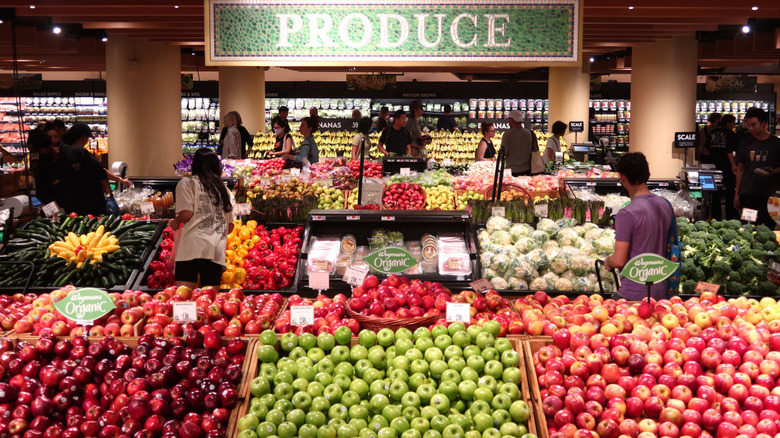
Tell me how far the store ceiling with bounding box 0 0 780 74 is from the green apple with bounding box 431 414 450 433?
459cm

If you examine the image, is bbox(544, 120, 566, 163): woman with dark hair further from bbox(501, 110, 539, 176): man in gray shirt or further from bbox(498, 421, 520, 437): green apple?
bbox(498, 421, 520, 437): green apple

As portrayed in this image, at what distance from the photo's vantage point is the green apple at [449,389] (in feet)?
9.68

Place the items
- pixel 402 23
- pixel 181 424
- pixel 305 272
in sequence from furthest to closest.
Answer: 1. pixel 305 272
2. pixel 402 23
3. pixel 181 424

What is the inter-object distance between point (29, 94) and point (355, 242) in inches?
756

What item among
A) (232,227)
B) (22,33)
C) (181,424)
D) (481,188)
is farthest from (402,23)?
(22,33)

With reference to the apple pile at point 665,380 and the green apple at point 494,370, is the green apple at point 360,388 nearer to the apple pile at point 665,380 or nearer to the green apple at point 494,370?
the green apple at point 494,370

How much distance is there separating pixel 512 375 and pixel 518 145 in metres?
6.77

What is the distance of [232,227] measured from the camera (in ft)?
18.1

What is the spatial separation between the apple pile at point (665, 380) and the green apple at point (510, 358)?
0.42 ft

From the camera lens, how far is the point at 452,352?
318 cm

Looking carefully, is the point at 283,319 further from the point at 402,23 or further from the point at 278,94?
the point at 278,94

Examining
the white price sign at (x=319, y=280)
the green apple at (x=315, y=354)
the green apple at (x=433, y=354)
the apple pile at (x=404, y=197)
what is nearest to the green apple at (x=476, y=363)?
the green apple at (x=433, y=354)

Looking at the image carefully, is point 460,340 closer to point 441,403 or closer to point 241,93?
point 441,403

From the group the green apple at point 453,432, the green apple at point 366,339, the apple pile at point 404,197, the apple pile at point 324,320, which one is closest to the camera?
the green apple at point 453,432
